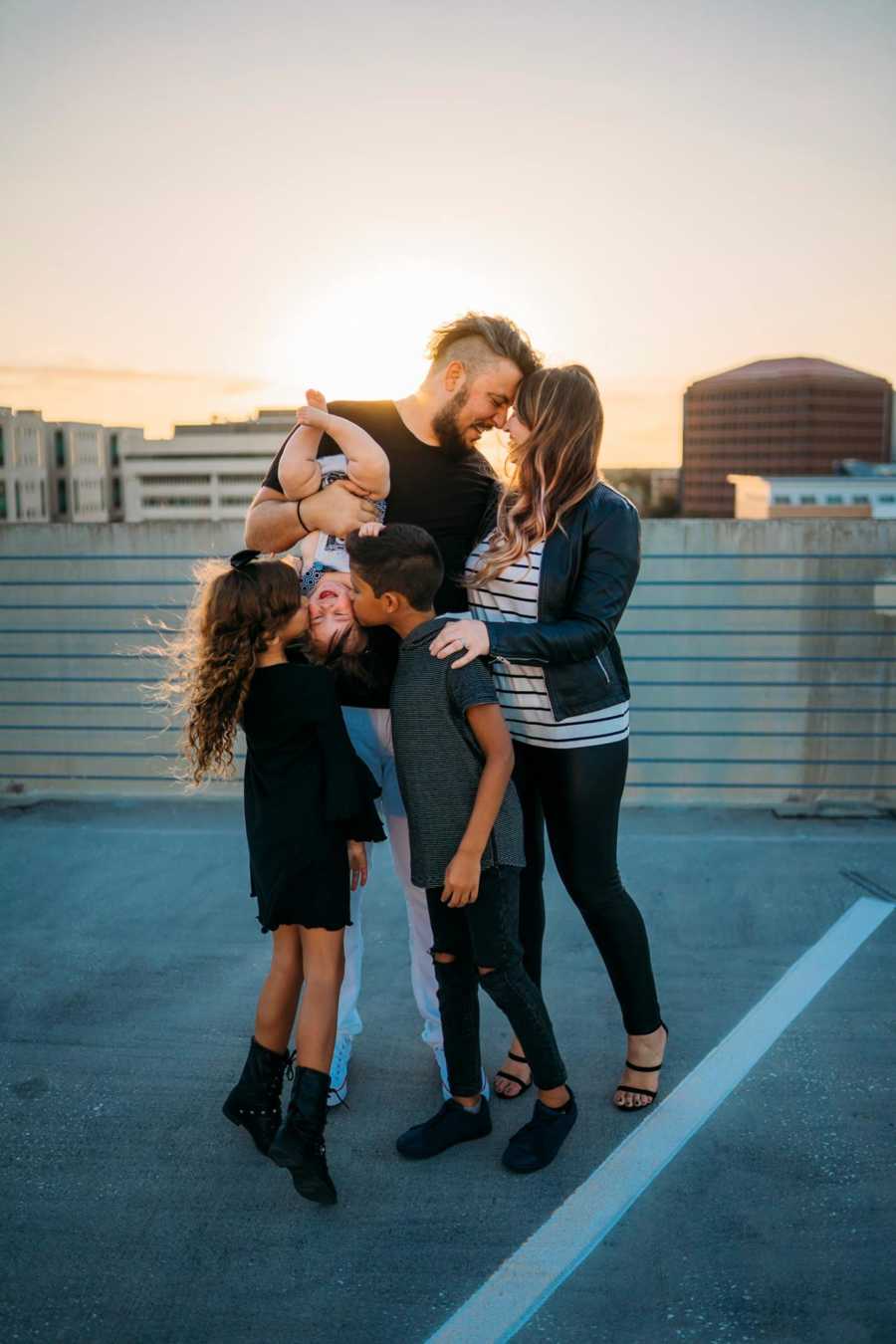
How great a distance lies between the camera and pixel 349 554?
2.38 m

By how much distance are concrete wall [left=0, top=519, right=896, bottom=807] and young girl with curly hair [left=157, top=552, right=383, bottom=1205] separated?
288cm

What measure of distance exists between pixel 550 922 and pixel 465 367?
2.10 meters

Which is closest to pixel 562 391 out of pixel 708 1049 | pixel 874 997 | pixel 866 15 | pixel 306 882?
pixel 306 882

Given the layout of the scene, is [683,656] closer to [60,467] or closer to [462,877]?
[462,877]

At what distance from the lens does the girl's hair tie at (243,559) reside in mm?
2465

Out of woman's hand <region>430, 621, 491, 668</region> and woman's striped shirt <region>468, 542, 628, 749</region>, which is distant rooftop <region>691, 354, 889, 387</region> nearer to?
woman's striped shirt <region>468, 542, 628, 749</region>

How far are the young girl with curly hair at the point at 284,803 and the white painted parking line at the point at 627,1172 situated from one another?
0.44 meters

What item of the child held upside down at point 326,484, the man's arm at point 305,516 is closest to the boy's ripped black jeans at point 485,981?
the child held upside down at point 326,484

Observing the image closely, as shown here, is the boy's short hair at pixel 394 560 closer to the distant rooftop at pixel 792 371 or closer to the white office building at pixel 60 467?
the white office building at pixel 60 467

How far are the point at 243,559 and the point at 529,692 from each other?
737mm

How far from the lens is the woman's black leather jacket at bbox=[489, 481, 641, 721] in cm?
251

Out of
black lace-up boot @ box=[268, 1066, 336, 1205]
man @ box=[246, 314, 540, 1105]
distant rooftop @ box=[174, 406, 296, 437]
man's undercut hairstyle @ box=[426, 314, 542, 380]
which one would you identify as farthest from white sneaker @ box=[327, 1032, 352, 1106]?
distant rooftop @ box=[174, 406, 296, 437]

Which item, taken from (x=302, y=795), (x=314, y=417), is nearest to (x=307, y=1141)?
(x=302, y=795)

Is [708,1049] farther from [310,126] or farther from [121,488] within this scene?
[121,488]
